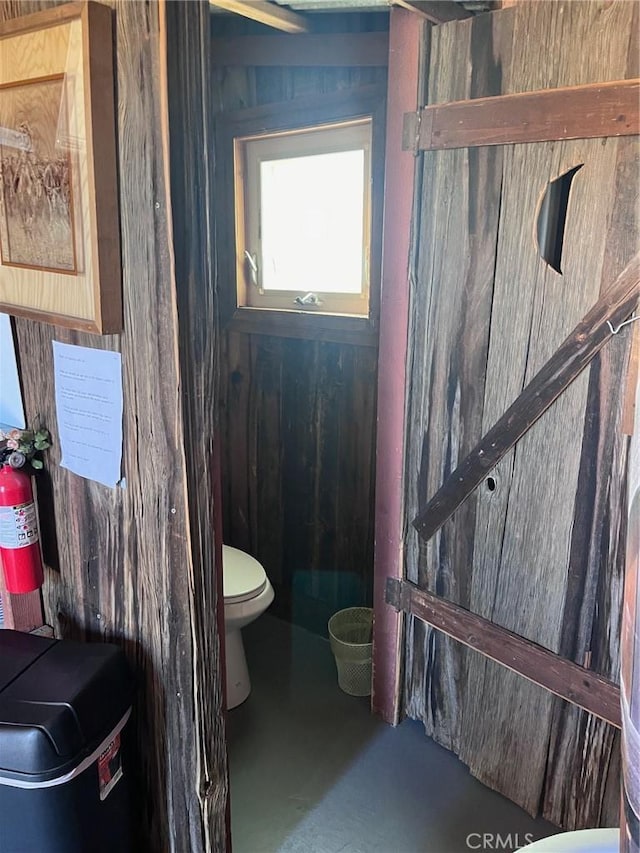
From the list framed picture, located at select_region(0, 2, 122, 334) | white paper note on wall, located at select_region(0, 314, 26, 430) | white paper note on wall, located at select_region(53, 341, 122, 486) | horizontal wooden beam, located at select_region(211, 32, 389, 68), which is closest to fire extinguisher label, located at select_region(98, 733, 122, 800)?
white paper note on wall, located at select_region(53, 341, 122, 486)

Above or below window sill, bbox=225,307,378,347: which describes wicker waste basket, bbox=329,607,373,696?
below

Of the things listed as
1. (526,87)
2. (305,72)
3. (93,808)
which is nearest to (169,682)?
(93,808)

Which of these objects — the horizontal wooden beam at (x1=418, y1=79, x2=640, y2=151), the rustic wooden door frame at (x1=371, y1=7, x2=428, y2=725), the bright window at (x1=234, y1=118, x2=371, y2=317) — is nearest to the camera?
the horizontal wooden beam at (x1=418, y1=79, x2=640, y2=151)

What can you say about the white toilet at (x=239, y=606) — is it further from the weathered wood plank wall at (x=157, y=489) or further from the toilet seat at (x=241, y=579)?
the weathered wood plank wall at (x=157, y=489)

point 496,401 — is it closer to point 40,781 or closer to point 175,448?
point 175,448

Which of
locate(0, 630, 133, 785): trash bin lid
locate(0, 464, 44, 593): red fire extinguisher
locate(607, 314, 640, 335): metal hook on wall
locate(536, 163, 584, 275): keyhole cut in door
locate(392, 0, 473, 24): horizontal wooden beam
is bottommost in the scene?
locate(0, 630, 133, 785): trash bin lid

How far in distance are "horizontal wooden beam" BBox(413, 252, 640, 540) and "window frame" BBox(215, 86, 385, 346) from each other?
2.09 ft

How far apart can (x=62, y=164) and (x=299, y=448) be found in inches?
62.5

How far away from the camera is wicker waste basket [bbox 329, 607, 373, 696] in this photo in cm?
229

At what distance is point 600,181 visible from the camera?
1435 mm

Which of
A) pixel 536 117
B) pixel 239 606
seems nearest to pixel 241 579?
pixel 239 606

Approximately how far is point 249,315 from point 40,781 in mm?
1787

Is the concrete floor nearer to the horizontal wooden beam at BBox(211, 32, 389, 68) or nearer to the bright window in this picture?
the bright window

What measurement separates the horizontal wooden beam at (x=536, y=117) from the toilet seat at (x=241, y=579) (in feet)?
4.56
